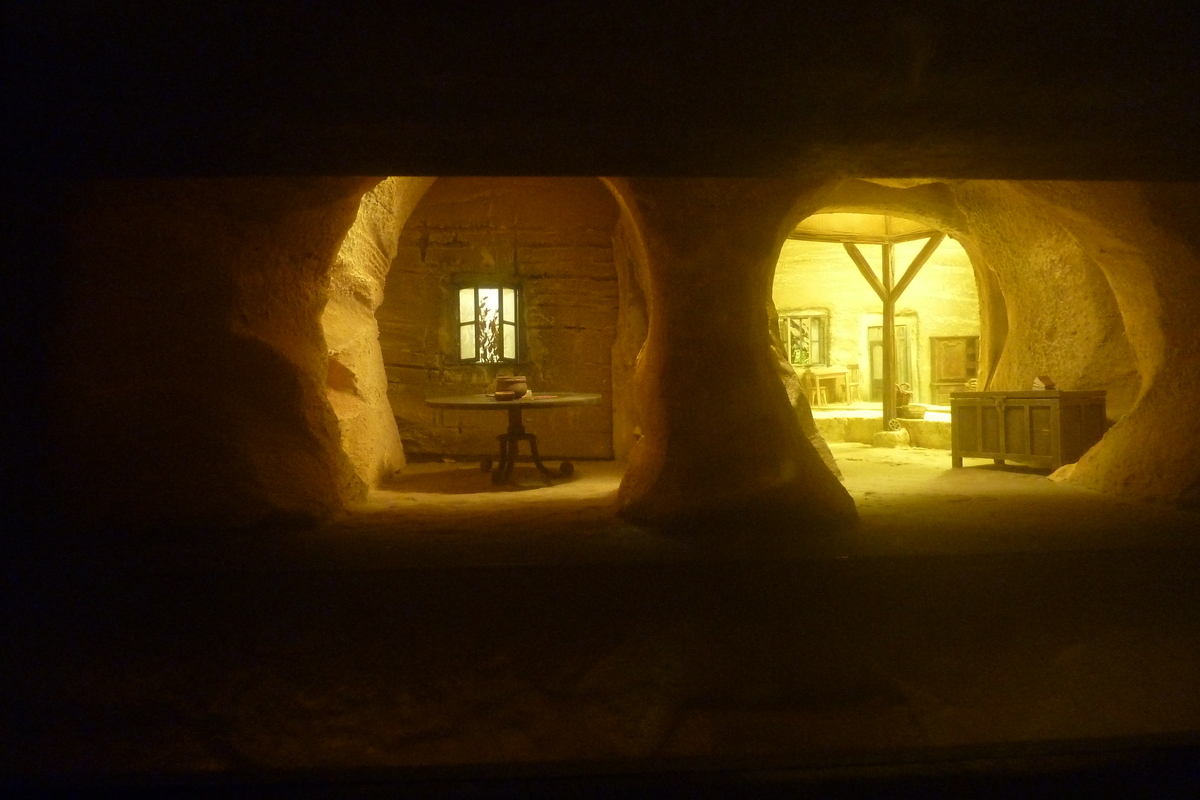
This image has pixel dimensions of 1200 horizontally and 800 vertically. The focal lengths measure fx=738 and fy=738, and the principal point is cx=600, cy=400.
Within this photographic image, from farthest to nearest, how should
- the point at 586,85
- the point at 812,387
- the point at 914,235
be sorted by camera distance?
1. the point at 812,387
2. the point at 914,235
3. the point at 586,85

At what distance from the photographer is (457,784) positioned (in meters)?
1.94

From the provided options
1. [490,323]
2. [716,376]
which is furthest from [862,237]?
[716,376]

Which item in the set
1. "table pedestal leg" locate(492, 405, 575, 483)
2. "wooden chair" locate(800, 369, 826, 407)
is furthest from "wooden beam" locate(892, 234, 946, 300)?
"table pedestal leg" locate(492, 405, 575, 483)

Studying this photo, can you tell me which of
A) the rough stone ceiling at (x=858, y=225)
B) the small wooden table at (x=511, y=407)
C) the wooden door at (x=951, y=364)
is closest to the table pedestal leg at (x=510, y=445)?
the small wooden table at (x=511, y=407)

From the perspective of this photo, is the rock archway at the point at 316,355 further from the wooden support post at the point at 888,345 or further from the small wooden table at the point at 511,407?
the wooden support post at the point at 888,345

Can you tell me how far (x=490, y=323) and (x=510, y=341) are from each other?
12.2 inches

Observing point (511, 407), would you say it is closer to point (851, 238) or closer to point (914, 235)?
point (851, 238)

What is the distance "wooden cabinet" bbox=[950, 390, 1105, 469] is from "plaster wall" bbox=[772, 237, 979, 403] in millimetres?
8204

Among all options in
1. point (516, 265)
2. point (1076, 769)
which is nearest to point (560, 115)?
point (1076, 769)

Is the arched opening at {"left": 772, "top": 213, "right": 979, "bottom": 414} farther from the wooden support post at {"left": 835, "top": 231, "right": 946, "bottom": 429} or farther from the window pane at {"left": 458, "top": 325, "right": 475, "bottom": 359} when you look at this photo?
the window pane at {"left": 458, "top": 325, "right": 475, "bottom": 359}

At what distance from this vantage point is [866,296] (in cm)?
1592

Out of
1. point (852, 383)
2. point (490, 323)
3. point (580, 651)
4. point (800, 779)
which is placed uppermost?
point (490, 323)

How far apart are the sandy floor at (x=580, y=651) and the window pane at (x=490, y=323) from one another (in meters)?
4.86

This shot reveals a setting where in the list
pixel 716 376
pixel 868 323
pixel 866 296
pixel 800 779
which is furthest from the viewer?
pixel 868 323
